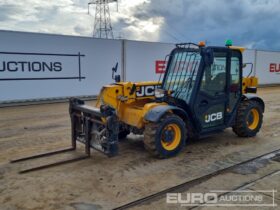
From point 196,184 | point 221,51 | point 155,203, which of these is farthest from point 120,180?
point 221,51

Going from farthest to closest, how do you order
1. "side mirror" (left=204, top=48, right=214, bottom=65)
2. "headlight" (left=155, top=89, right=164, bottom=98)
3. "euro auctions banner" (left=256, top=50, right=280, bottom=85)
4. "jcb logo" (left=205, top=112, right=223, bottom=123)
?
"euro auctions banner" (left=256, top=50, right=280, bottom=85) < "jcb logo" (left=205, top=112, right=223, bottom=123) < "headlight" (left=155, top=89, right=164, bottom=98) < "side mirror" (left=204, top=48, right=214, bottom=65)

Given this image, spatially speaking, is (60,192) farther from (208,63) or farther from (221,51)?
(221,51)

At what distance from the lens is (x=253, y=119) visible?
6.93 meters

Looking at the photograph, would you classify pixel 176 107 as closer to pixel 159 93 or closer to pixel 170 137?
pixel 159 93

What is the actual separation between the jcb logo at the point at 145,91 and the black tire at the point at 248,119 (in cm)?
195

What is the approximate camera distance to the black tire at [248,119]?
21.5ft

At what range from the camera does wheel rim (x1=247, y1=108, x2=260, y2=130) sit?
6844mm

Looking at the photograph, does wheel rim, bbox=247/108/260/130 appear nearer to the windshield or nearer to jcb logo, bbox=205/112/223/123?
jcb logo, bbox=205/112/223/123

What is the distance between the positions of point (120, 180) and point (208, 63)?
2.67m

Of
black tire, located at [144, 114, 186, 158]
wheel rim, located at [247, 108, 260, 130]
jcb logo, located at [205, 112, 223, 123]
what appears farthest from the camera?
wheel rim, located at [247, 108, 260, 130]

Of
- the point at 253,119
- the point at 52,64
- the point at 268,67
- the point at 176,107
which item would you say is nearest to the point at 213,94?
the point at 176,107

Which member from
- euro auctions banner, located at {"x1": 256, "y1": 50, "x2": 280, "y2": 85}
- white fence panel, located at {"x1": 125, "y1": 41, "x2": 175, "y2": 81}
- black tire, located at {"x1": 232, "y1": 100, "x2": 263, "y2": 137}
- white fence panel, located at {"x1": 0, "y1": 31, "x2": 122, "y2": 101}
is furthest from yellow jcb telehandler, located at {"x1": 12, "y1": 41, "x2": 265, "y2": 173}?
euro auctions banner, located at {"x1": 256, "y1": 50, "x2": 280, "y2": 85}

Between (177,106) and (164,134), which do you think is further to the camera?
(177,106)

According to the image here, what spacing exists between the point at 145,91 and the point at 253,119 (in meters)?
2.63
